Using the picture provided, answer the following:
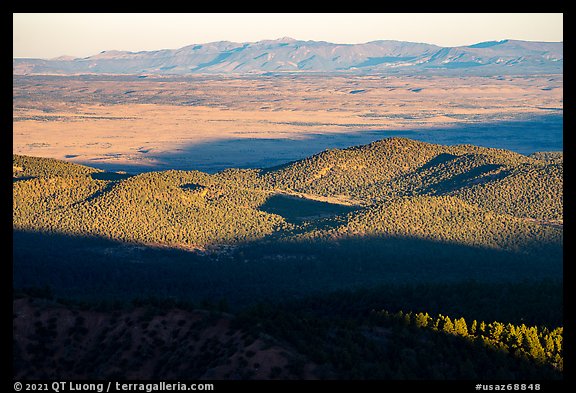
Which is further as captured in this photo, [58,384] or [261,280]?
[261,280]

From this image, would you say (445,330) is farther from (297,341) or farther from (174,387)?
(174,387)

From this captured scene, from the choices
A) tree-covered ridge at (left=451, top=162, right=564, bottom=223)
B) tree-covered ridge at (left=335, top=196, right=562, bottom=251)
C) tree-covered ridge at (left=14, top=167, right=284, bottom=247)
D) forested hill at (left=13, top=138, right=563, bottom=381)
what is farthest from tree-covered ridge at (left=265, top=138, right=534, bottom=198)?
tree-covered ridge at (left=335, top=196, right=562, bottom=251)

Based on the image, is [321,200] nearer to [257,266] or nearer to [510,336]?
[257,266]

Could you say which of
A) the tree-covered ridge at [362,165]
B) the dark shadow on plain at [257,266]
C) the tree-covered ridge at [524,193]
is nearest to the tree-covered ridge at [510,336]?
the dark shadow on plain at [257,266]

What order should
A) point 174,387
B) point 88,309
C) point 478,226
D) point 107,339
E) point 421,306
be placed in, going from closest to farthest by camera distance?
point 174,387 → point 107,339 → point 88,309 → point 421,306 → point 478,226
